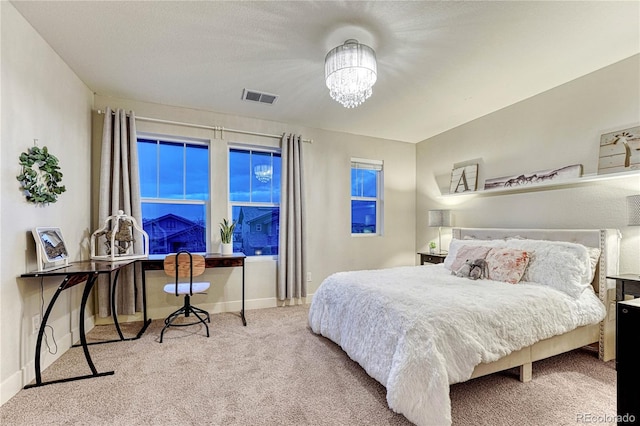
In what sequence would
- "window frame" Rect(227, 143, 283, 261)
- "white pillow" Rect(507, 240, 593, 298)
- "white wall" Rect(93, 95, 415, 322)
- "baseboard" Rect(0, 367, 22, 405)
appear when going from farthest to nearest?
1. "window frame" Rect(227, 143, 283, 261)
2. "white wall" Rect(93, 95, 415, 322)
3. "white pillow" Rect(507, 240, 593, 298)
4. "baseboard" Rect(0, 367, 22, 405)

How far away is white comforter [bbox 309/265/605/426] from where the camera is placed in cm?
164

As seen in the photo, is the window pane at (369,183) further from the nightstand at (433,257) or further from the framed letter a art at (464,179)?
the nightstand at (433,257)

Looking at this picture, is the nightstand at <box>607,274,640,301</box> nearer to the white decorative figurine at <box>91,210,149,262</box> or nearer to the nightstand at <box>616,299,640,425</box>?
the nightstand at <box>616,299,640,425</box>

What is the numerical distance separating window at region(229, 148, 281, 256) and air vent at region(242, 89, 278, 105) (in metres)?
0.87

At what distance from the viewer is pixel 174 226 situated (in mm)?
3842

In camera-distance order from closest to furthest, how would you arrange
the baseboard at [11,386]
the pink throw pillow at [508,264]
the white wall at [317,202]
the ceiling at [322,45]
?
the baseboard at [11,386] → the ceiling at [322,45] → the pink throw pillow at [508,264] → the white wall at [317,202]

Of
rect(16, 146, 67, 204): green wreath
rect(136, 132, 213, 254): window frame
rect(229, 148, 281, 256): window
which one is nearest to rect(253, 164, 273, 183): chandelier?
rect(229, 148, 281, 256): window

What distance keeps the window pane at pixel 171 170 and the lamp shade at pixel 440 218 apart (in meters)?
3.51

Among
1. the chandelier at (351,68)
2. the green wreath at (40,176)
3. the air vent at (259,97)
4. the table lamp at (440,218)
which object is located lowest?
the table lamp at (440,218)

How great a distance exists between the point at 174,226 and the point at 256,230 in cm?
107

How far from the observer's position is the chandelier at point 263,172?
167 inches

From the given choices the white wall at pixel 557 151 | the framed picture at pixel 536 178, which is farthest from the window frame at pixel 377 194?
the framed picture at pixel 536 178

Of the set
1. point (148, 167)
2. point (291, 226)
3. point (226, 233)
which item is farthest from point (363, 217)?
point (148, 167)

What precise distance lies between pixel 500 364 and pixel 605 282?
1.45 meters
